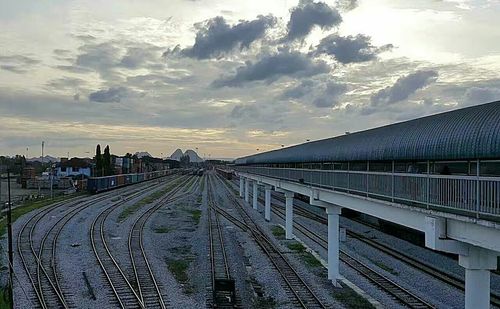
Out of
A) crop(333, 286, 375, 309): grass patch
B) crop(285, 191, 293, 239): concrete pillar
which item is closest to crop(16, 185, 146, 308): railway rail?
crop(333, 286, 375, 309): grass patch

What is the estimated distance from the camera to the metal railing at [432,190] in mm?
10562

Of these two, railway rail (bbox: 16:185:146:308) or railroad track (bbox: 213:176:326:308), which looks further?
railroad track (bbox: 213:176:326:308)

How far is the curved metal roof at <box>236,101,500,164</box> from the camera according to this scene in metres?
Answer: 10.7

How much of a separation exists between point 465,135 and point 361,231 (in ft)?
94.6

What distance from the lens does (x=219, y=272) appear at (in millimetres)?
24734

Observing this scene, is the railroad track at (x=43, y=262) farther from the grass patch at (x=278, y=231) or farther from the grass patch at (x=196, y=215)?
the grass patch at (x=278, y=231)

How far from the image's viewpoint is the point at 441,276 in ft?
80.1

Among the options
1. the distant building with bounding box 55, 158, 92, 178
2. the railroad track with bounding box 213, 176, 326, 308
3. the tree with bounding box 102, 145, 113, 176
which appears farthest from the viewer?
the distant building with bounding box 55, 158, 92, 178

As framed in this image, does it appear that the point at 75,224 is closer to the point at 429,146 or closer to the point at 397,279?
the point at 397,279

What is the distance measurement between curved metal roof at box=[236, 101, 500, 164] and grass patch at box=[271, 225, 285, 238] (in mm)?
17841

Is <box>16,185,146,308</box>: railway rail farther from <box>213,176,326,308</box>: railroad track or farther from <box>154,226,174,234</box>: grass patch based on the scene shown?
<box>213,176,326,308</box>: railroad track

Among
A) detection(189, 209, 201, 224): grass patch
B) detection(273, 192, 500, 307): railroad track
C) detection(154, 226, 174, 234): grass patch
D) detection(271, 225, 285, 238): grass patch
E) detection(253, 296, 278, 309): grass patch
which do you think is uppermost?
detection(189, 209, 201, 224): grass patch

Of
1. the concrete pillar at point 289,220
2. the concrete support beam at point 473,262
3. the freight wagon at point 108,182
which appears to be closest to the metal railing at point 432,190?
the concrete support beam at point 473,262

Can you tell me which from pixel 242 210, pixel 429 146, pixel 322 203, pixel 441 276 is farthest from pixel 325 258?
pixel 242 210
